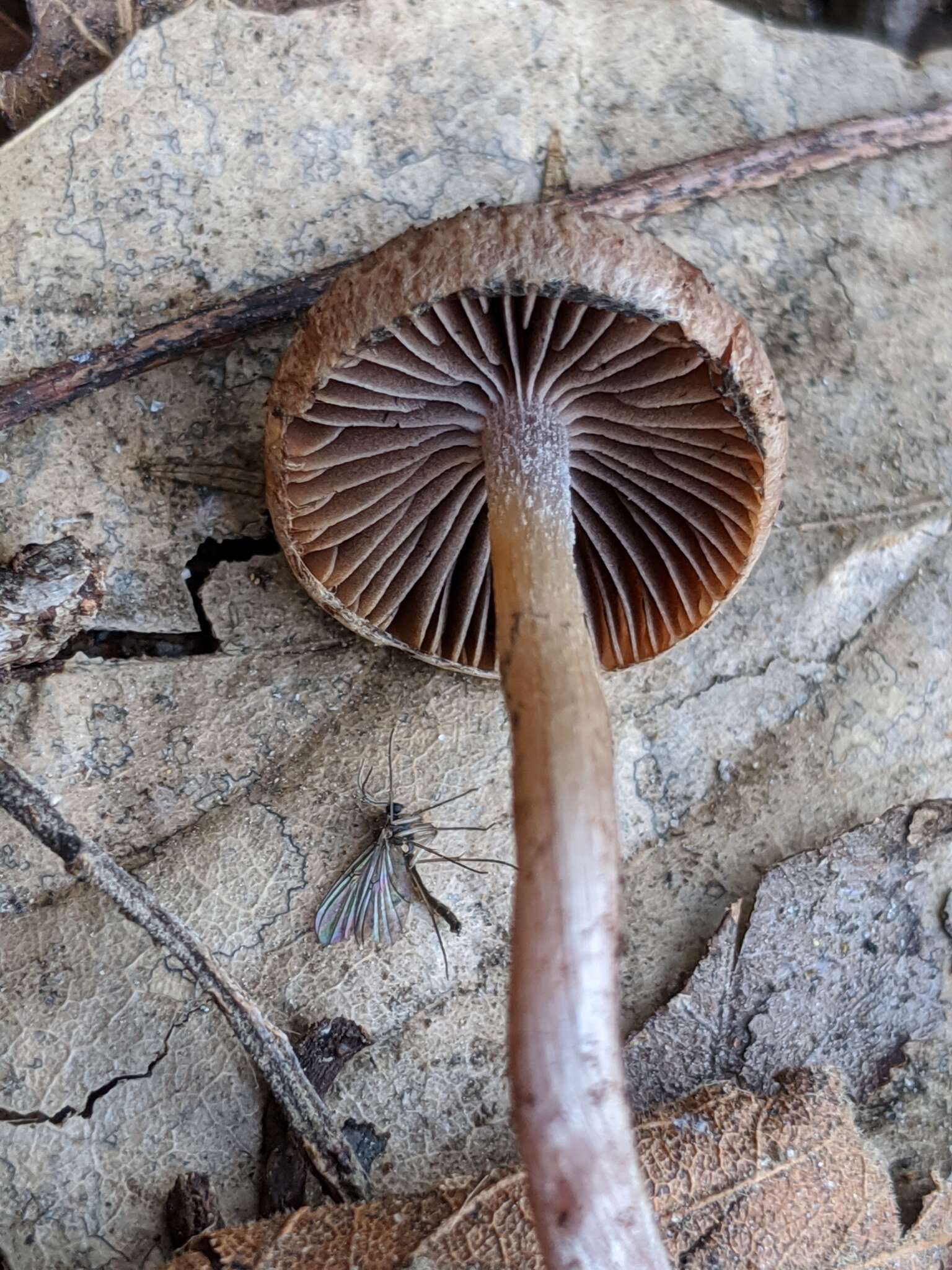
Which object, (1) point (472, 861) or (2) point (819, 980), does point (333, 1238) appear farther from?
(2) point (819, 980)

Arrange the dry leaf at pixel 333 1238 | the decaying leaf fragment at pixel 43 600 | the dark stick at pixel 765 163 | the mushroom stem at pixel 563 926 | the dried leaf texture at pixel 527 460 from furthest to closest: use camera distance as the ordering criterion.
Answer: the dark stick at pixel 765 163, the decaying leaf fragment at pixel 43 600, the dried leaf texture at pixel 527 460, the dry leaf at pixel 333 1238, the mushroom stem at pixel 563 926

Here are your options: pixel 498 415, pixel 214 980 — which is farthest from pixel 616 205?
pixel 214 980

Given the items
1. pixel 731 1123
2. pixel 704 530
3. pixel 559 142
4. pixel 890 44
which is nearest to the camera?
pixel 731 1123

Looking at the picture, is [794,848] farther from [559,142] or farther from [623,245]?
[559,142]

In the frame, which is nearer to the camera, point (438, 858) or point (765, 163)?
point (438, 858)

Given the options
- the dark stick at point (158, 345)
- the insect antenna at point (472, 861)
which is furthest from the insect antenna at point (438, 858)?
the dark stick at point (158, 345)

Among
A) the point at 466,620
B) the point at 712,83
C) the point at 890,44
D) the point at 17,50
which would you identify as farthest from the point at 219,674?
the point at 890,44

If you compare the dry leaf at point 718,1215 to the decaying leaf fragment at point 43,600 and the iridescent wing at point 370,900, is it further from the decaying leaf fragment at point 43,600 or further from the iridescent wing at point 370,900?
the decaying leaf fragment at point 43,600
